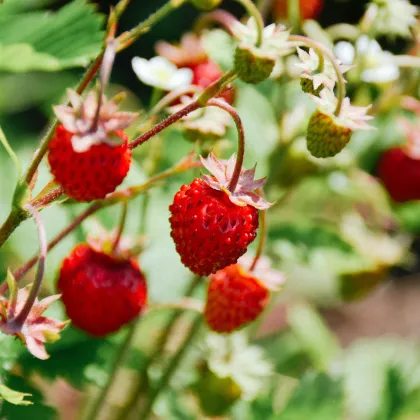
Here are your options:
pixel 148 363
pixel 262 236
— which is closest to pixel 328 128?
pixel 262 236

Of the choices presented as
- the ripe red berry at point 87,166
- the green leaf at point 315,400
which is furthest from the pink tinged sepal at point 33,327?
the green leaf at point 315,400

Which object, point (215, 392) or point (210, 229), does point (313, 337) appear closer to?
point (215, 392)

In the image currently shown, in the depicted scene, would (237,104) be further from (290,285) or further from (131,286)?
(290,285)

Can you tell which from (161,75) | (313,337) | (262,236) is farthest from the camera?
(313,337)

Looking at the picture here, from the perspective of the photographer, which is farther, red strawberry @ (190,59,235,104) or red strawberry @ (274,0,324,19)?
red strawberry @ (274,0,324,19)

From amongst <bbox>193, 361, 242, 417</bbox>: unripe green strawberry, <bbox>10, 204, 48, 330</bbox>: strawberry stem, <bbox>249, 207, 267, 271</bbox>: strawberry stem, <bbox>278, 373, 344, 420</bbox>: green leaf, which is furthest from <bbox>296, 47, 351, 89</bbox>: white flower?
<bbox>278, 373, 344, 420</bbox>: green leaf

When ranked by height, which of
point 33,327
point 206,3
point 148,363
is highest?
point 206,3

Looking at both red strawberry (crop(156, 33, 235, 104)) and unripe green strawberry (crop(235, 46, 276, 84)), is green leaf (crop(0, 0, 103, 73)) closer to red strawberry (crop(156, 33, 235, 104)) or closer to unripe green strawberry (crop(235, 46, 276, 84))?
unripe green strawberry (crop(235, 46, 276, 84))

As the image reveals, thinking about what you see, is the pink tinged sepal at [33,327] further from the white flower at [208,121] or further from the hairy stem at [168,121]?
the white flower at [208,121]
